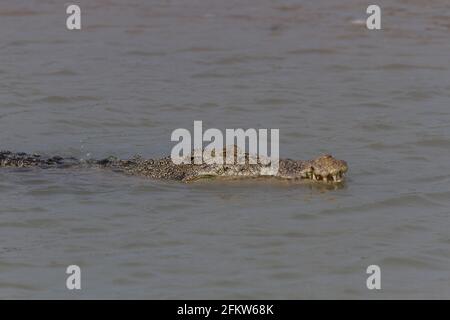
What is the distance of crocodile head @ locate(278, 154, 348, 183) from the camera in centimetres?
819

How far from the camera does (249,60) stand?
1316 centimetres

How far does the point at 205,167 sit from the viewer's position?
27.4ft

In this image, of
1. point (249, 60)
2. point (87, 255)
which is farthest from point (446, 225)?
point (249, 60)

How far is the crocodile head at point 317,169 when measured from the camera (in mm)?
8188

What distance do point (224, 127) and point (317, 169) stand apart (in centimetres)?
250

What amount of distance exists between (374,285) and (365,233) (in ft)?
3.03

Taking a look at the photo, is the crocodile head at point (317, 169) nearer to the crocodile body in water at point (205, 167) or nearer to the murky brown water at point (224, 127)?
the crocodile body in water at point (205, 167)

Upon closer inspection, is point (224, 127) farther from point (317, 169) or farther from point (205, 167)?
point (317, 169)

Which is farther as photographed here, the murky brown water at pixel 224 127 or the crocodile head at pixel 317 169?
the crocodile head at pixel 317 169

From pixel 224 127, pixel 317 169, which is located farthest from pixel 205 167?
pixel 224 127

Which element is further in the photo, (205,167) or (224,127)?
(224,127)

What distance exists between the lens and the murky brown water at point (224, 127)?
6902mm

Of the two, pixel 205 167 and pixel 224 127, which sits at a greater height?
pixel 224 127

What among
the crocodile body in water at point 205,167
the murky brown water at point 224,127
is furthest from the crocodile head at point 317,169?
the murky brown water at point 224,127
